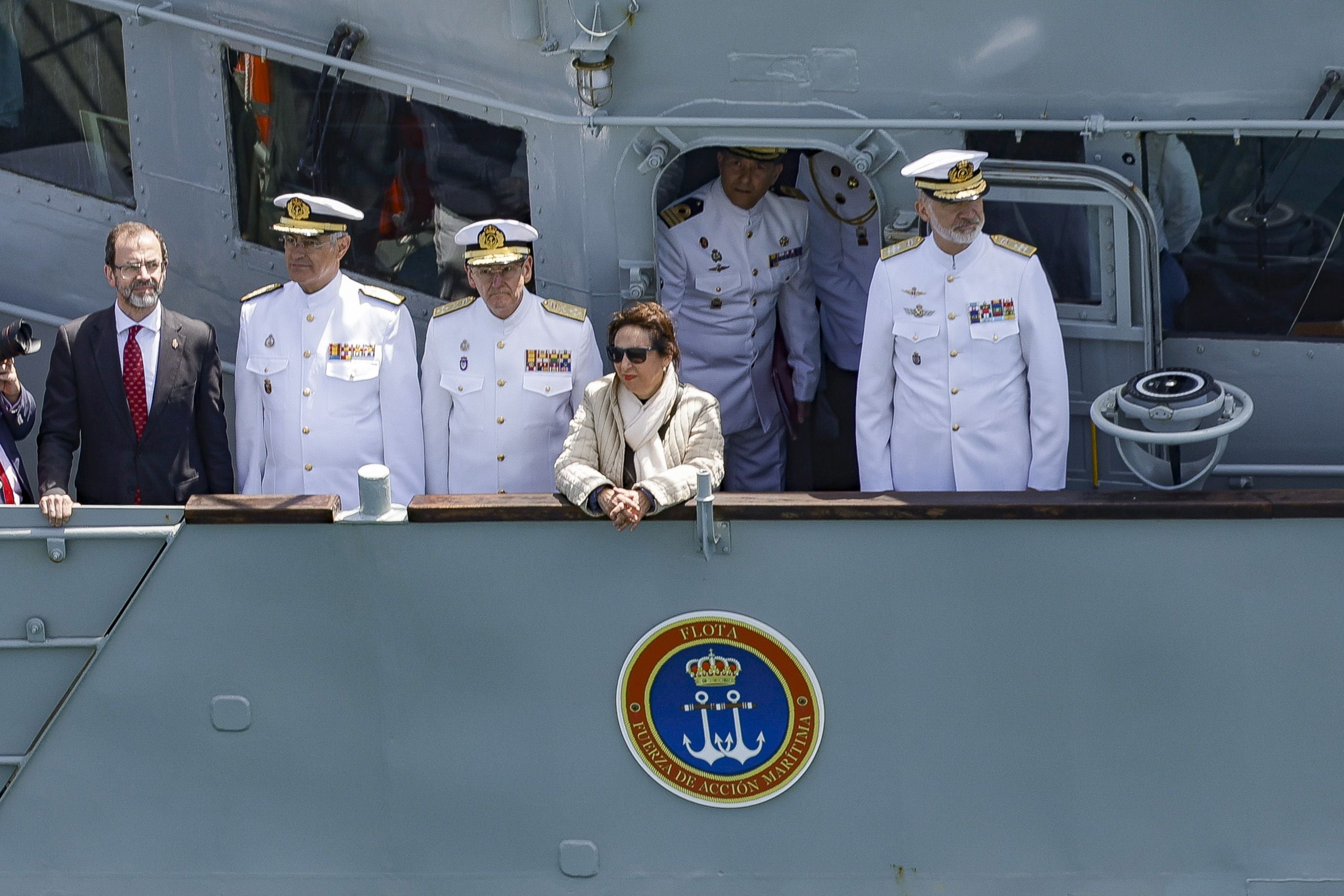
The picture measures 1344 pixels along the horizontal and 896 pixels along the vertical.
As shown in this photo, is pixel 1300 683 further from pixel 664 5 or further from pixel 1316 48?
pixel 664 5

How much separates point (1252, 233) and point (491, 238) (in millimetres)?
1945

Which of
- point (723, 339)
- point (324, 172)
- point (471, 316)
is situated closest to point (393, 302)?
point (471, 316)

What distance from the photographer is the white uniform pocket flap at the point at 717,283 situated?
480 centimetres

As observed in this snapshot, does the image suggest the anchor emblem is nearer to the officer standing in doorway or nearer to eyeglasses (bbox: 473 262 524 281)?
eyeglasses (bbox: 473 262 524 281)

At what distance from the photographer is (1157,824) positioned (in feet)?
12.5

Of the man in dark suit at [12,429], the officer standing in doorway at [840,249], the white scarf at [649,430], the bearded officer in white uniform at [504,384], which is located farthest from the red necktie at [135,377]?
the officer standing in doorway at [840,249]

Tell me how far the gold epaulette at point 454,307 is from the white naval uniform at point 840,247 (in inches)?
45.4

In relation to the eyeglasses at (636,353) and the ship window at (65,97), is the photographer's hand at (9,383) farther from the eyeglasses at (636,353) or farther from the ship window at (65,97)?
the eyeglasses at (636,353)

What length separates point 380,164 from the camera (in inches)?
182

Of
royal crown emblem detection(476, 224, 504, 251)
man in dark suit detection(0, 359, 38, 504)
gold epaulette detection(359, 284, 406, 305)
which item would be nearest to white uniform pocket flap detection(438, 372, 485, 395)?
gold epaulette detection(359, 284, 406, 305)

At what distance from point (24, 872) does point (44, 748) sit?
12.8 inches

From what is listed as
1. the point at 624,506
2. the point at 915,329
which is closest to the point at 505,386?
the point at 624,506

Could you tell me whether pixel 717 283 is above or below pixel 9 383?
above

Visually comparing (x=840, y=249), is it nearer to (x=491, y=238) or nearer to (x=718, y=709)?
(x=491, y=238)
